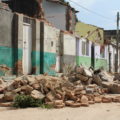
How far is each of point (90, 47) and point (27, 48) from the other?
15.7 m

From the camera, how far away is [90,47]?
1443 inches

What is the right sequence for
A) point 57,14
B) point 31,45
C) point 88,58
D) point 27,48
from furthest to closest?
1. point 57,14
2. point 88,58
3. point 31,45
4. point 27,48

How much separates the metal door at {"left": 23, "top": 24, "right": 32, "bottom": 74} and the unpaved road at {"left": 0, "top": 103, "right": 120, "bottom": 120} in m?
9.21

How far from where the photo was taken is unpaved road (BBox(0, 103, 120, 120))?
1086 cm

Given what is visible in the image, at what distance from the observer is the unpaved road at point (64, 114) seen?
10.9 m

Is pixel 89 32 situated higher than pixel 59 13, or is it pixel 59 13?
pixel 59 13

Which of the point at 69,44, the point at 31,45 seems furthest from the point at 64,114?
the point at 69,44

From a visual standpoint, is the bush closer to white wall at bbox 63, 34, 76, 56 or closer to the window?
white wall at bbox 63, 34, 76, 56

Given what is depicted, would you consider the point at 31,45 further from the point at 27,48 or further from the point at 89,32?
the point at 89,32

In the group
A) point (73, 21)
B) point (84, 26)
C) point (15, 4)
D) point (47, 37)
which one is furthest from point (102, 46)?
point (47, 37)

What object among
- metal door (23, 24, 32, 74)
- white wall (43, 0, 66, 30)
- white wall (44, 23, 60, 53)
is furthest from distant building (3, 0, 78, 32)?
metal door (23, 24, 32, 74)

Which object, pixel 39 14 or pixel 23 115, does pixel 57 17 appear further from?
pixel 23 115

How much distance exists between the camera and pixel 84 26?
42781 mm

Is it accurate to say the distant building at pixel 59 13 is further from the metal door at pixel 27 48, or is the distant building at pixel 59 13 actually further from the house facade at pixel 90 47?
the metal door at pixel 27 48
